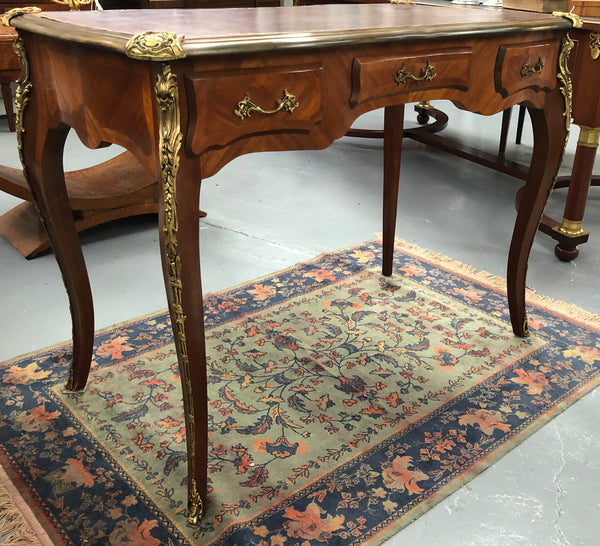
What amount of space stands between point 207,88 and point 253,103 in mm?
109

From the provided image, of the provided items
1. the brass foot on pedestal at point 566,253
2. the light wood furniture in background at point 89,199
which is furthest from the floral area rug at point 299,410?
the light wood furniture in background at point 89,199

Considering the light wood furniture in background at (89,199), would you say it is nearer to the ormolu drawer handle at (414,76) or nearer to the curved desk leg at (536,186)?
the curved desk leg at (536,186)

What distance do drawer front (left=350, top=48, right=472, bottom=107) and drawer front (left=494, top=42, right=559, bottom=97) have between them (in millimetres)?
110

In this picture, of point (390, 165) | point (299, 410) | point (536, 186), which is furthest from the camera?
point (390, 165)

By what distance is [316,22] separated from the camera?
153 cm

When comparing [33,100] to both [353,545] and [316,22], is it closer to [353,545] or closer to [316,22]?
[316,22]

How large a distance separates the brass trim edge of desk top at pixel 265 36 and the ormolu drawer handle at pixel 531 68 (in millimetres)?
100

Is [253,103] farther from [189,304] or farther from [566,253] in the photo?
[566,253]

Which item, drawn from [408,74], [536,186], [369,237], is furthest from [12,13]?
[369,237]

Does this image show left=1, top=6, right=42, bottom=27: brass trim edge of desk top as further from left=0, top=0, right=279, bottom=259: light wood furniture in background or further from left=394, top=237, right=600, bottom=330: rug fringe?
left=394, top=237, right=600, bottom=330: rug fringe

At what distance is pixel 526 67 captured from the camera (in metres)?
1.70

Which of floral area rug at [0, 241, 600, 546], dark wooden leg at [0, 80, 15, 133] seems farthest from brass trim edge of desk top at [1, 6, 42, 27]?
dark wooden leg at [0, 80, 15, 133]

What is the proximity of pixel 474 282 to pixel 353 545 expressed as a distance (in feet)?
4.50

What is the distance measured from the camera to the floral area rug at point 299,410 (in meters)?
1.43
